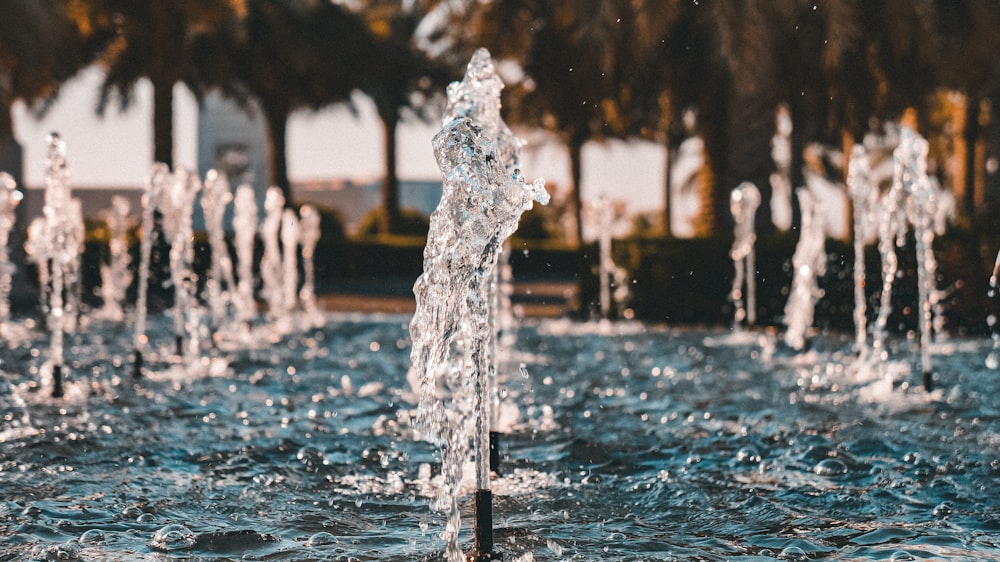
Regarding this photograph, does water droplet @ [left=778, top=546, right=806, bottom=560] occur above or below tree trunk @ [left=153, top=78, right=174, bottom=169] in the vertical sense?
below

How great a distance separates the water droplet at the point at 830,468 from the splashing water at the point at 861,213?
11.4ft

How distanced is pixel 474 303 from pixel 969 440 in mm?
2922

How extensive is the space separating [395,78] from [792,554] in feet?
67.3

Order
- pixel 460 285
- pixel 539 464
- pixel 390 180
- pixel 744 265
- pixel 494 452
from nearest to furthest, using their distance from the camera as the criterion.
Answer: pixel 460 285
pixel 494 452
pixel 539 464
pixel 744 265
pixel 390 180

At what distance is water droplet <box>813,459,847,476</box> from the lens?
15.6 feet

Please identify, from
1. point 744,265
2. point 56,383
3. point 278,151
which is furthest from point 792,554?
point 278,151

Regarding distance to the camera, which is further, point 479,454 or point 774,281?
point 774,281

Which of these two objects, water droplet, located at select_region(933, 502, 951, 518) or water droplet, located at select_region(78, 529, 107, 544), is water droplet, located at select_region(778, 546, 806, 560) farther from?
water droplet, located at select_region(78, 529, 107, 544)

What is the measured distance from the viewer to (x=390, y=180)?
25375mm

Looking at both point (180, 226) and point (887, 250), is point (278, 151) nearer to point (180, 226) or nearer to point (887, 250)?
point (180, 226)

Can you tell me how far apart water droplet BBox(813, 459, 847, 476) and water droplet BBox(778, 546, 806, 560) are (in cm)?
120

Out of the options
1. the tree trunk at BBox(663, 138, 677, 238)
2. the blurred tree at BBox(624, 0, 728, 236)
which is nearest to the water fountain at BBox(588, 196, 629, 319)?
the blurred tree at BBox(624, 0, 728, 236)

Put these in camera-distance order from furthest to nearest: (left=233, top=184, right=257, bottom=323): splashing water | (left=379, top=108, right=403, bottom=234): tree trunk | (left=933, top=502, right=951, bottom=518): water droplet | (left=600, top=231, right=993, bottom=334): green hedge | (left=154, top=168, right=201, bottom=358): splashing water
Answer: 1. (left=379, top=108, right=403, bottom=234): tree trunk
2. (left=233, top=184, right=257, bottom=323): splashing water
3. (left=600, top=231, right=993, bottom=334): green hedge
4. (left=154, top=168, right=201, bottom=358): splashing water
5. (left=933, top=502, right=951, bottom=518): water droplet

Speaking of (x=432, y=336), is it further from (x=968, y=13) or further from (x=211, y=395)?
(x=968, y=13)
